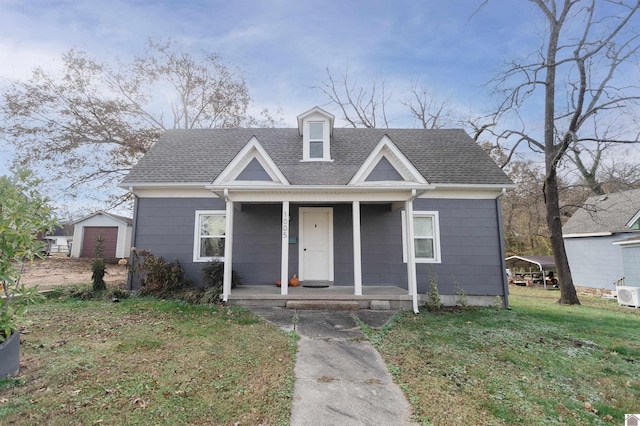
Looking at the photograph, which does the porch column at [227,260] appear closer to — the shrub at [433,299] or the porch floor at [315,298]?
the porch floor at [315,298]

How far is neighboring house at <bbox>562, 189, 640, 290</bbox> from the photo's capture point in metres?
13.4

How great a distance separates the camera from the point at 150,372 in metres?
3.54

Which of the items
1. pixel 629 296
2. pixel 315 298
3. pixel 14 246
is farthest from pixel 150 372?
pixel 629 296

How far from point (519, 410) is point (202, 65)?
911 inches

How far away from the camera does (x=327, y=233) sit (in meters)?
8.73

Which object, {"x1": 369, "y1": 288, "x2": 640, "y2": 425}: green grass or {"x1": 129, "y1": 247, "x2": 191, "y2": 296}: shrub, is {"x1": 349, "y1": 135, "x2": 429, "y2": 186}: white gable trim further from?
{"x1": 129, "y1": 247, "x2": 191, "y2": 296}: shrub

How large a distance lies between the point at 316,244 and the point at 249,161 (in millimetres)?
3175

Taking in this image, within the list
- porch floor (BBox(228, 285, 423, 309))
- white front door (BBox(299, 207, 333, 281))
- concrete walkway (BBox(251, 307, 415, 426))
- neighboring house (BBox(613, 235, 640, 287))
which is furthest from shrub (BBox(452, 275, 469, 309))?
neighboring house (BBox(613, 235, 640, 287))

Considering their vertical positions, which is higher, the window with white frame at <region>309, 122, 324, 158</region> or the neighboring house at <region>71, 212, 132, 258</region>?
the window with white frame at <region>309, 122, 324, 158</region>

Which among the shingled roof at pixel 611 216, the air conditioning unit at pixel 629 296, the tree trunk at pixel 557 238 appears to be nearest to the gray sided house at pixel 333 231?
the tree trunk at pixel 557 238

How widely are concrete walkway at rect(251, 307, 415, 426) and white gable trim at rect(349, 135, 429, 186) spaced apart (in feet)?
11.4

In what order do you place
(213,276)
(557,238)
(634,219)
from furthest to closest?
(634,219) < (557,238) < (213,276)

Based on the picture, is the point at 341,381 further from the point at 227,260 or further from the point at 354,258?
the point at 227,260

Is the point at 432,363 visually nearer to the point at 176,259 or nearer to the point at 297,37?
the point at 176,259
